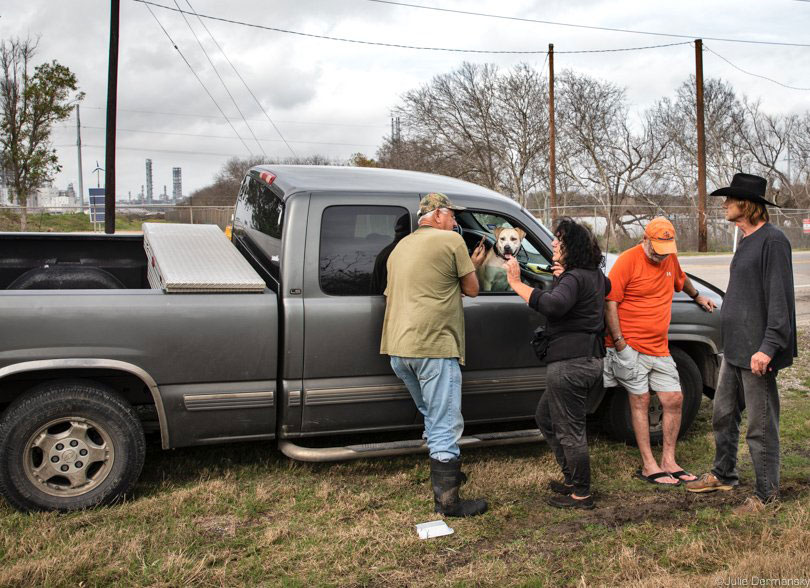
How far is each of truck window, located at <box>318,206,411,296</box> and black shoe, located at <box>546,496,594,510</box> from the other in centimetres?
155

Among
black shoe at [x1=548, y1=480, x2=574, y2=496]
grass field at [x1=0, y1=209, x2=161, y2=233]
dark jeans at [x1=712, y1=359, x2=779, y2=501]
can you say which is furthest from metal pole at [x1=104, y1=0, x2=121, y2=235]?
dark jeans at [x1=712, y1=359, x2=779, y2=501]

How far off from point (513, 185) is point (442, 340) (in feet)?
123

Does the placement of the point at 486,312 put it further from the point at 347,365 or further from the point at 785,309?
the point at 785,309

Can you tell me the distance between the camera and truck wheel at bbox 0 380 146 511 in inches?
143

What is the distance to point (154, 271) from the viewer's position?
182 inches

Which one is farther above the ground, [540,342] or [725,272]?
[725,272]

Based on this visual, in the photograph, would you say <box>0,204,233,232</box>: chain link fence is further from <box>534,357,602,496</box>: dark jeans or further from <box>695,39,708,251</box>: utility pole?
<box>534,357,602,496</box>: dark jeans

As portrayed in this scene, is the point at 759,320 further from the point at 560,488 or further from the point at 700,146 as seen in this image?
the point at 700,146

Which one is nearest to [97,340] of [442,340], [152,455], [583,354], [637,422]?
[152,455]

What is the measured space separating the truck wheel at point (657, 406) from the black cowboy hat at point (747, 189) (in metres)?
1.34

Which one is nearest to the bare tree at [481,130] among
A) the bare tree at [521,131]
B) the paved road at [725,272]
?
the bare tree at [521,131]

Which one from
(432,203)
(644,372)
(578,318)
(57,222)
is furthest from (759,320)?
(57,222)

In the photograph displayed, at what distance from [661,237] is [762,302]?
71 centimetres

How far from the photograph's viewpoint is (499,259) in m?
4.54
